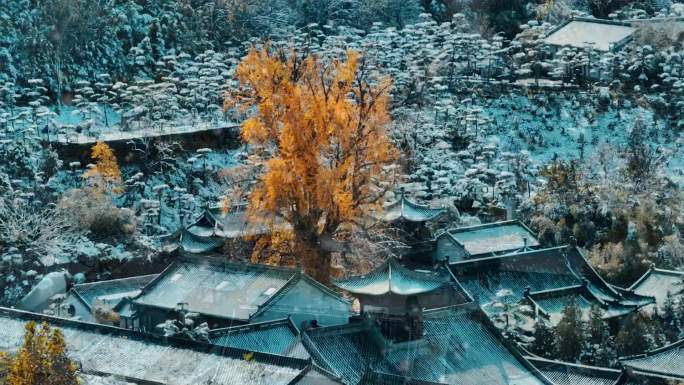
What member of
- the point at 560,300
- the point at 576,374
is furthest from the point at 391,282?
the point at 560,300

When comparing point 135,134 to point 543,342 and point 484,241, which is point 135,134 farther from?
point 543,342

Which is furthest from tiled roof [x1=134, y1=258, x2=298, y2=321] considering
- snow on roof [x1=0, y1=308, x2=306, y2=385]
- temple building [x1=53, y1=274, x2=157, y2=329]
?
snow on roof [x1=0, y1=308, x2=306, y2=385]

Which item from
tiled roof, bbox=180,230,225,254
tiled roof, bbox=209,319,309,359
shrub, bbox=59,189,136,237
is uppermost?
tiled roof, bbox=209,319,309,359

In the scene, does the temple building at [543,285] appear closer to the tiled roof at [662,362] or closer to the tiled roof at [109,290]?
the tiled roof at [662,362]

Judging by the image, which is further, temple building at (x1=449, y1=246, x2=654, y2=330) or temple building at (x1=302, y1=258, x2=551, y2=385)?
temple building at (x1=449, y1=246, x2=654, y2=330)

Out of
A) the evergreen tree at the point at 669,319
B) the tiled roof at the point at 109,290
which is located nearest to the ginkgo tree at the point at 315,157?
the tiled roof at the point at 109,290

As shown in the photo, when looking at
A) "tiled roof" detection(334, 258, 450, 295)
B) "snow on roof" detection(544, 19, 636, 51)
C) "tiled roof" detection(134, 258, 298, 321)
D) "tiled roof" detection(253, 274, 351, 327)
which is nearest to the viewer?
"tiled roof" detection(334, 258, 450, 295)

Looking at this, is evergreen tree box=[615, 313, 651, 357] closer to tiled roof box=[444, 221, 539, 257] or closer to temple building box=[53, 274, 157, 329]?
tiled roof box=[444, 221, 539, 257]
